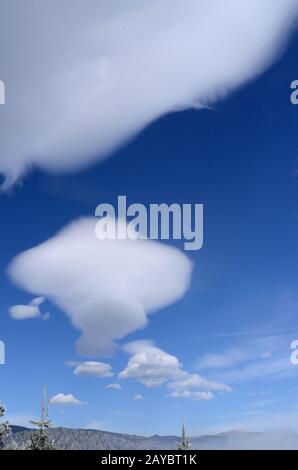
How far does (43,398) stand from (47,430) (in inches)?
196
